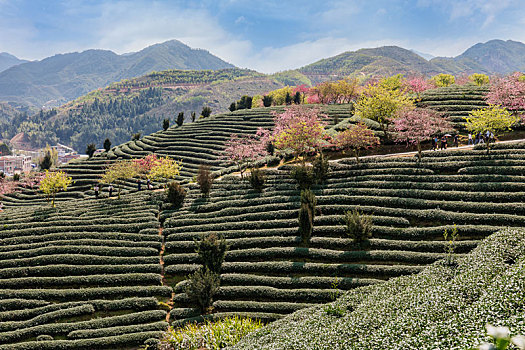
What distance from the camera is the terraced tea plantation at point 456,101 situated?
44.0 m

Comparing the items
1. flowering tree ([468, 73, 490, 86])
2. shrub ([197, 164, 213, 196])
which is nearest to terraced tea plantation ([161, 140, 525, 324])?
shrub ([197, 164, 213, 196])

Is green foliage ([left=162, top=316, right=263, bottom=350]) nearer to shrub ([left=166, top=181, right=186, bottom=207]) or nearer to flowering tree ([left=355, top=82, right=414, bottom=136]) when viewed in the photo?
shrub ([left=166, top=181, right=186, bottom=207])

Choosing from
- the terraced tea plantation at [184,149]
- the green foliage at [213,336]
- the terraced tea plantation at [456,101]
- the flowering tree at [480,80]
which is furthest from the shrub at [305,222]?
the flowering tree at [480,80]

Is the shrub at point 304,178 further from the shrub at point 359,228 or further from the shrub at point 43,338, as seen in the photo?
the shrub at point 43,338

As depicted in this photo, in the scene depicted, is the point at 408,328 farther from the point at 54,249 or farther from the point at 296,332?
the point at 54,249

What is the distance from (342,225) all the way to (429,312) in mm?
13142

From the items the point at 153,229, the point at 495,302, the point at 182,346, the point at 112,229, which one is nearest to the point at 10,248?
the point at 112,229

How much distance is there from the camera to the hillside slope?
885 cm

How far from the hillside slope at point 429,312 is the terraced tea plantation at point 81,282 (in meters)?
8.87

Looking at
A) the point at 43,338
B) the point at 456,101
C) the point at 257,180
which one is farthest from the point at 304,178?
the point at 456,101

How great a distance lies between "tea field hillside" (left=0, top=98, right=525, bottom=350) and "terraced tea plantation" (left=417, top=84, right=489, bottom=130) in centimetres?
1536

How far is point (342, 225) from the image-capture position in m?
23.6

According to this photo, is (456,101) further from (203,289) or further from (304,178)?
(203,289)

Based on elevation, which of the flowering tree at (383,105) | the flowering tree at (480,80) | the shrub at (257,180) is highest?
the flowering tree at (480,80)
